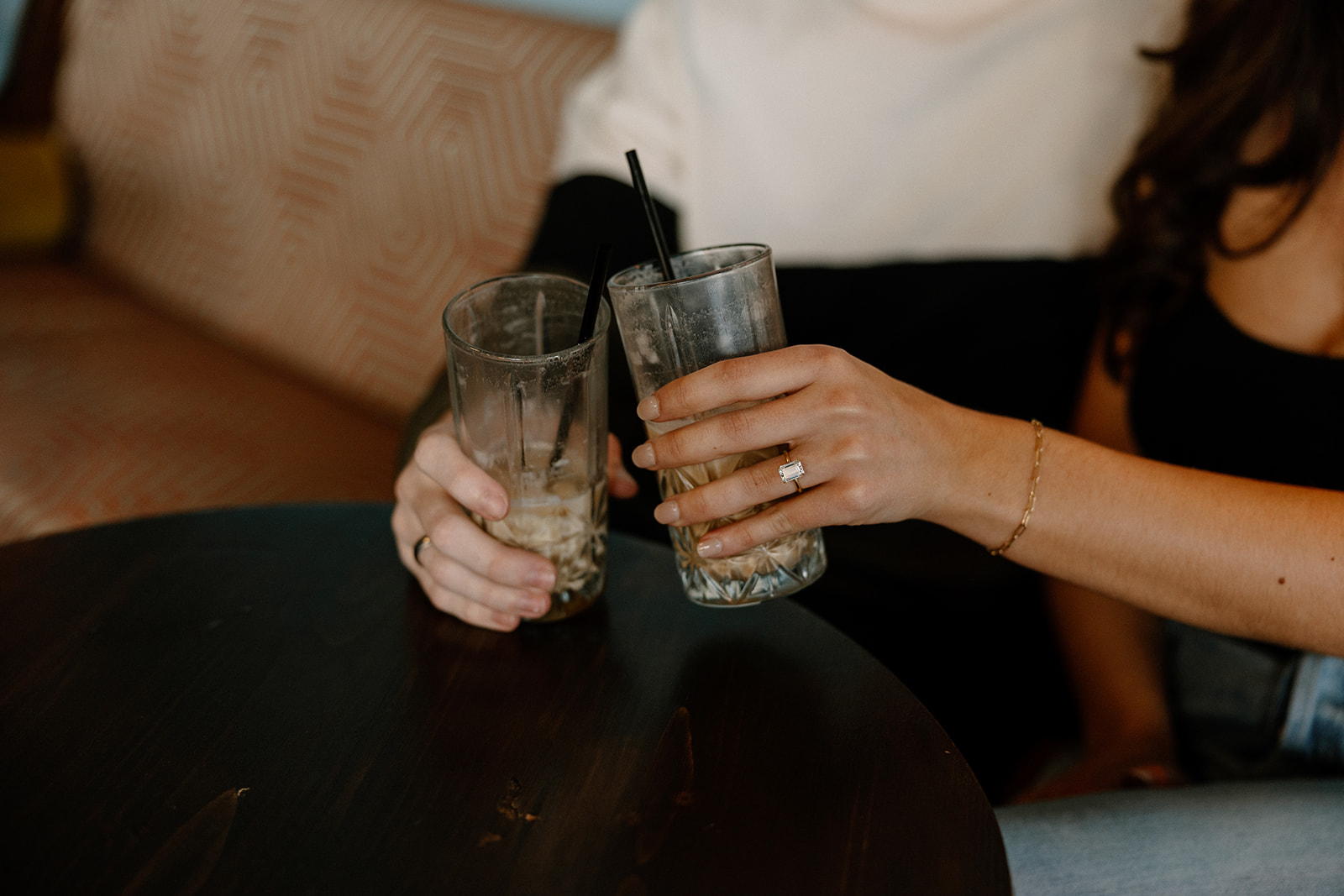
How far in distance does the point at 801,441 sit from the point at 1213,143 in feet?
2.58

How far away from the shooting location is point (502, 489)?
0.76 m

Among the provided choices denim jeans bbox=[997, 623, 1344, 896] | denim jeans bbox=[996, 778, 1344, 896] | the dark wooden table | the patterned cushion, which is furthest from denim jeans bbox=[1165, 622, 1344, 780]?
the patterned cushion

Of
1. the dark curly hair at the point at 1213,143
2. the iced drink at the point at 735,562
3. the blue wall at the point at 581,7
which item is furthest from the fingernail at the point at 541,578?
the blue wall at the point at 581,7

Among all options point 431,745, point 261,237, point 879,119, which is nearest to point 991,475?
point 431,745

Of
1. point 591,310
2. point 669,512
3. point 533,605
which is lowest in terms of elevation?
point 533,605

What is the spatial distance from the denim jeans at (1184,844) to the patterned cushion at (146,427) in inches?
45.2

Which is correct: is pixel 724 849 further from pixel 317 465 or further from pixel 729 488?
pixel 317 465

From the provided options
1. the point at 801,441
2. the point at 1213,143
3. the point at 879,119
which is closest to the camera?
the point at 801,441

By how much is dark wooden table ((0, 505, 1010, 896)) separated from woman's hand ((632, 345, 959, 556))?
0.43ft

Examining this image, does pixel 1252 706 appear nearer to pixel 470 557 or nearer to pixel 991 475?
pixel 991 475

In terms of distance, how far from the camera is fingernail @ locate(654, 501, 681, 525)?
72 centimetres

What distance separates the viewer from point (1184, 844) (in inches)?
31.4

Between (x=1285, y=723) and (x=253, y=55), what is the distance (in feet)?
6.56

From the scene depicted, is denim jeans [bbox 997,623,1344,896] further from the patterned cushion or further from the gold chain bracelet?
the patterned cushion
